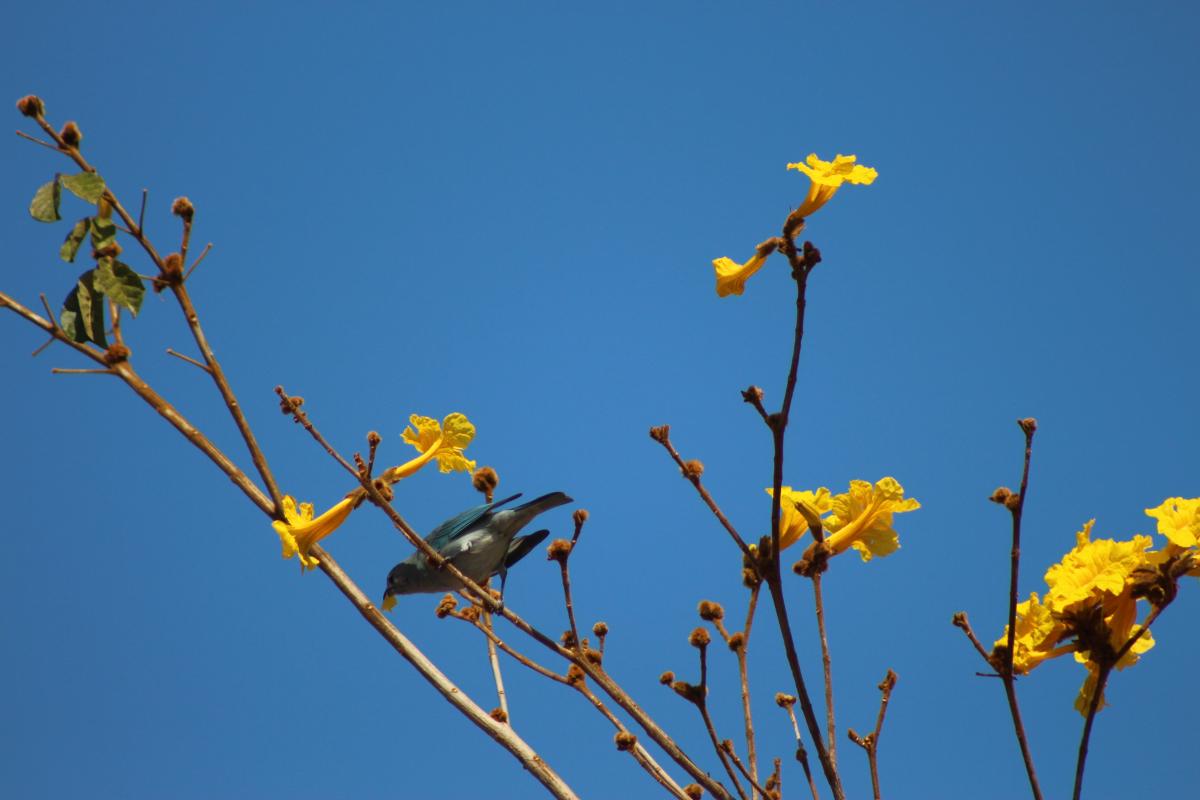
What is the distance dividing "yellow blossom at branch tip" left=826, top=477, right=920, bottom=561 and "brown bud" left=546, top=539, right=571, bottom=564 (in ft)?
3.11

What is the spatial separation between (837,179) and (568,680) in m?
1.85

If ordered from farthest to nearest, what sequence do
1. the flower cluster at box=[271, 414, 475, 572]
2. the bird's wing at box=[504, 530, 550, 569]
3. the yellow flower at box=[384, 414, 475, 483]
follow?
the bird's wing at box=[504, 530, 550, 569] → the yellow flower at box=[384, 414, 475, 483] → the flower cluster at box=[271, 414, 475, 572]

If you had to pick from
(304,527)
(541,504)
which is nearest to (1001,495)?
(304,527)

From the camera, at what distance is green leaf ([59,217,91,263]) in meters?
3.47

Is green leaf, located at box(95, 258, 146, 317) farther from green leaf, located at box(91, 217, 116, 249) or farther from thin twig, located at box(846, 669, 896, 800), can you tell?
thin twig, located at box(846, 669, 896, 800)

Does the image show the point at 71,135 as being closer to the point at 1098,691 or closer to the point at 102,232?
the point at 102,232

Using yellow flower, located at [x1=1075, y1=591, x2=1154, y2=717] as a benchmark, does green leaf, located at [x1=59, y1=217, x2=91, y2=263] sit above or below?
above

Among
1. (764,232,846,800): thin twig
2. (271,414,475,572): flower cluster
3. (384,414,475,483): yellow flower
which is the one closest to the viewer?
(764,232,846,800): thin twig

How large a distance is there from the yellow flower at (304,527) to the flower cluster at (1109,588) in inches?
90.7

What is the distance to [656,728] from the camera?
271cm

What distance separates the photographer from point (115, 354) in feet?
10.5

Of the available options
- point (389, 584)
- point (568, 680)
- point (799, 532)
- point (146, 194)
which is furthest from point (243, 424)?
point (389, 584)

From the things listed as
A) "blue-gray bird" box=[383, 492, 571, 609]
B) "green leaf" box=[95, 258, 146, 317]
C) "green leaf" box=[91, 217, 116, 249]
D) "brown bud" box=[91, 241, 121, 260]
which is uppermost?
"blue-gray bird" box=[383, 492, 571, 609]

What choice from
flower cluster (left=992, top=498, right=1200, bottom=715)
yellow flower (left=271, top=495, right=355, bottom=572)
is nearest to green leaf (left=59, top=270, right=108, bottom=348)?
yellow flower (left=271, top=495, right=355, bottom=572)
